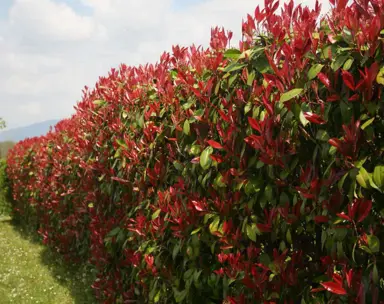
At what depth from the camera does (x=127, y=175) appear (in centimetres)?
427

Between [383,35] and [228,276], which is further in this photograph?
[228,276]

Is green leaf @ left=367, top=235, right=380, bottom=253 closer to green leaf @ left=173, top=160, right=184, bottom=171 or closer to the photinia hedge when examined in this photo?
the photinia hedge

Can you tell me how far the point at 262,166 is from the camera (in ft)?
8.60

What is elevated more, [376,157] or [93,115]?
[93,115]

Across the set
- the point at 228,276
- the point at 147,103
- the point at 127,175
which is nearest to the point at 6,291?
the point at 127,175

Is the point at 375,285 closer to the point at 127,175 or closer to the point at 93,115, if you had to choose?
the point at 127,175

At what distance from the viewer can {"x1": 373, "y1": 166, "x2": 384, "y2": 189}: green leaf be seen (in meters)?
1.94

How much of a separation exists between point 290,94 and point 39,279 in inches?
243

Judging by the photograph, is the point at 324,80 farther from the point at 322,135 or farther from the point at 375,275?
the point at 375,275

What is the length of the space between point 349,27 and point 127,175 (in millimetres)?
2713

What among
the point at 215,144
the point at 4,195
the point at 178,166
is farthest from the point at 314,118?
the point at 4,195

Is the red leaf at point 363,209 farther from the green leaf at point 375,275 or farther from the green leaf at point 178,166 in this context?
the green leaf at point 178,166

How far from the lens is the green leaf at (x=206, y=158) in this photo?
2939 millimetres

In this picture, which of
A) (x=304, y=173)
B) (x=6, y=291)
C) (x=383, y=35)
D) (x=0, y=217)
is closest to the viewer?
(x=383, y=35)
